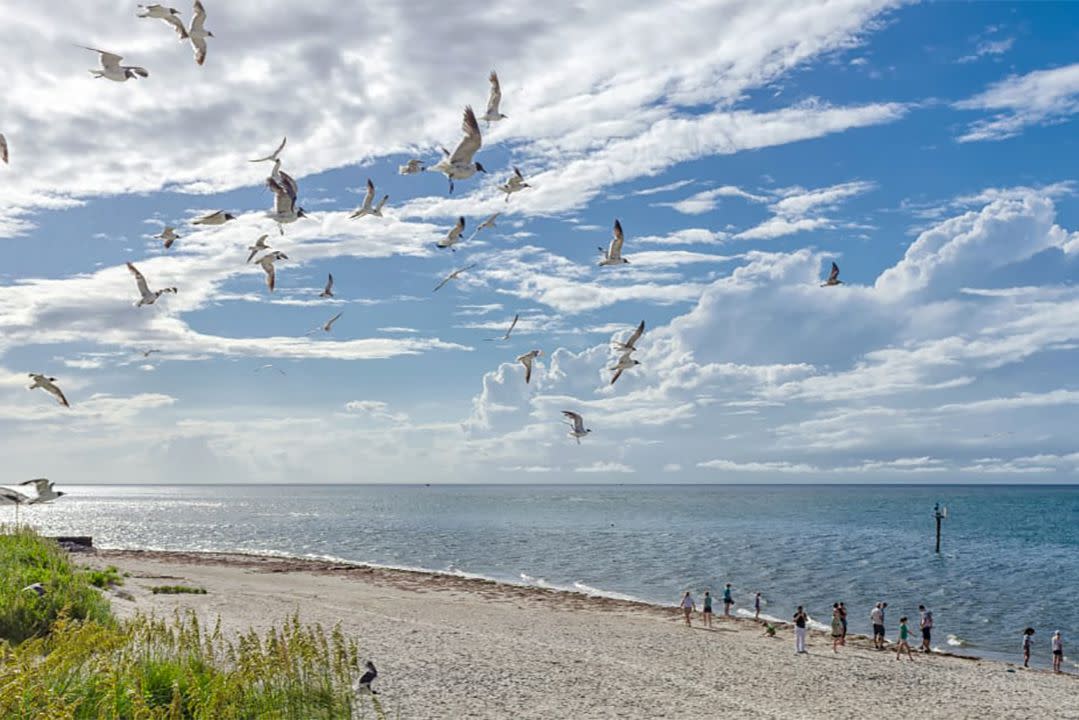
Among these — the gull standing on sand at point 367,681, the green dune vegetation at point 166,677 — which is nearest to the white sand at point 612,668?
the gull standing on sand at point 367,681

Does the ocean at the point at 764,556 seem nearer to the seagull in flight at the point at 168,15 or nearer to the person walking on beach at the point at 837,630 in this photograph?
the person walking on beach at the point at 837,630

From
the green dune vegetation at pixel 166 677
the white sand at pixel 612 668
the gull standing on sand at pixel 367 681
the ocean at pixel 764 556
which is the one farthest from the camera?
the ocean at pixel 764 556

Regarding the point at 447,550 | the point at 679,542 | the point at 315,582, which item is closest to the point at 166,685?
the point at 315,582

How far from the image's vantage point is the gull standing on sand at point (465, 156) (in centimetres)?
1474

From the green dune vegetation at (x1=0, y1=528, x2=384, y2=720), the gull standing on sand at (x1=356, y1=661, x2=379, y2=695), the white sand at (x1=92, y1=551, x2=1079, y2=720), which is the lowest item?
the white sand at (x1=92, y1=551, x2=1079, y2=720)

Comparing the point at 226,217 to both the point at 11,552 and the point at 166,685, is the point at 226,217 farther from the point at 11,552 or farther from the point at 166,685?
the point at 11,552

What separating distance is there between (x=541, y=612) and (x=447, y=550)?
4169 cm

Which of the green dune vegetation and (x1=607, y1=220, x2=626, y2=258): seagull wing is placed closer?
the green dune vegetation

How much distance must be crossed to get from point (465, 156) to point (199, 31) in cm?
507

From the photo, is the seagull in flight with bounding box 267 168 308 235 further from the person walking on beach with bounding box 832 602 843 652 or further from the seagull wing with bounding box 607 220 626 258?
the person walking on beach with bounding box 832 602 843 652

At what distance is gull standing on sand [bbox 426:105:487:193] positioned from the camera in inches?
580

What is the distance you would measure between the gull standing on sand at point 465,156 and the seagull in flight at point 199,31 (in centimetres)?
437

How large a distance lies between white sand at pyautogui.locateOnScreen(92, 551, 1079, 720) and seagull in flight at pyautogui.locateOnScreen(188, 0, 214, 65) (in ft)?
38.0

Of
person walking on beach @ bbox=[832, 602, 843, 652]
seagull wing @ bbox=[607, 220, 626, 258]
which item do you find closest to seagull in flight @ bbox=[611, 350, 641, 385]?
seagull wing @ bbox=[607, 220, 626, 258]
